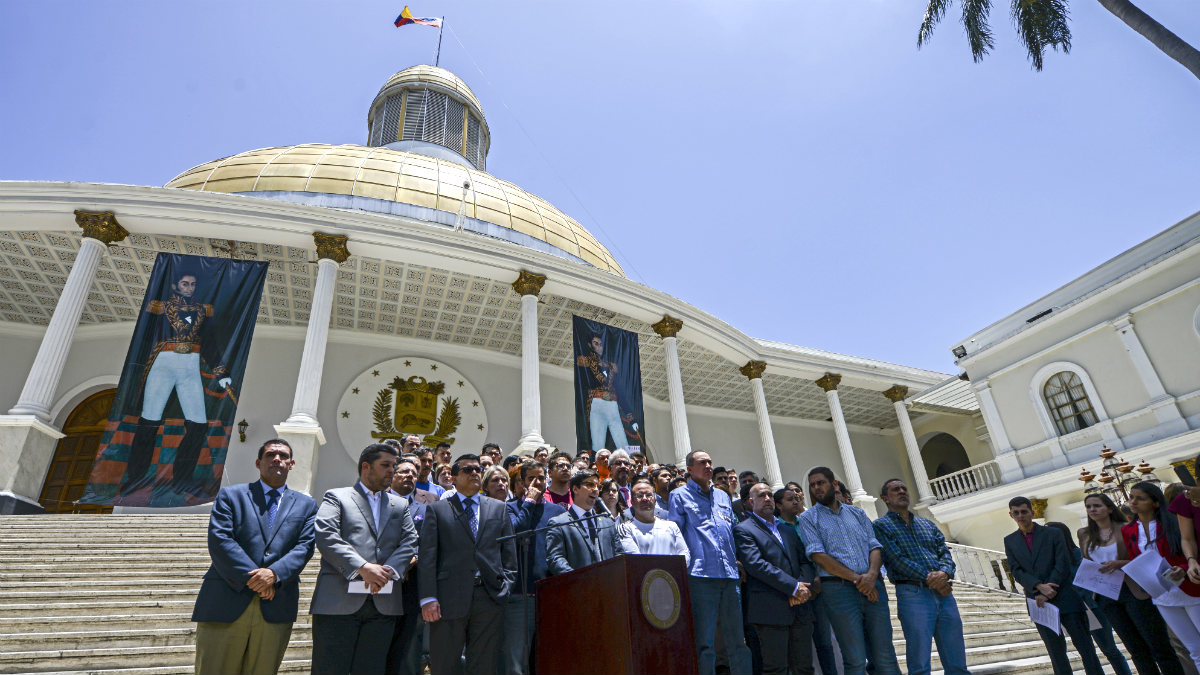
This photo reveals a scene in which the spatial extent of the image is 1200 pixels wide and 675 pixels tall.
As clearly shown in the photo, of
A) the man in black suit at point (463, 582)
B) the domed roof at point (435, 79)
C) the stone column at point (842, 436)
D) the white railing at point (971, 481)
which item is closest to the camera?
the man in black suit at point (463, 582)

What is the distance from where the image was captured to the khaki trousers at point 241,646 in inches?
119

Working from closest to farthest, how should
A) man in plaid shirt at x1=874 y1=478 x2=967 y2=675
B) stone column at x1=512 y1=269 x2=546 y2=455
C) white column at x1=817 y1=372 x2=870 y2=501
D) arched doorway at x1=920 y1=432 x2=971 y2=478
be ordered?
man in plaid shirt at x1=874 y1=478 x2=967 y2=675, stone column at x1=512 y1=269 x2=546 y2=455, white column at x1=817 y1=372 x2=870 y2=501, arched doorway at x1=920 y1=432 x2=971 y2=478

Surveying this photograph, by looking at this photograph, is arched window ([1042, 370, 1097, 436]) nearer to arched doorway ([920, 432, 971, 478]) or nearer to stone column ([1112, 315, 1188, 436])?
stone column ([1112, 315, 1188, 436])

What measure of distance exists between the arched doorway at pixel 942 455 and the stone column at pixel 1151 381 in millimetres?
10424

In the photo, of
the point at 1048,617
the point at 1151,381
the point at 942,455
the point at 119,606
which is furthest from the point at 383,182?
Result: the point at 942,455

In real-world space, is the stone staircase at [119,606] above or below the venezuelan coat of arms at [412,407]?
below

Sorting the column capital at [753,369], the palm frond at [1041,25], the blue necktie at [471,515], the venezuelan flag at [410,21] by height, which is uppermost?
the venezuelan flag at [410,21]

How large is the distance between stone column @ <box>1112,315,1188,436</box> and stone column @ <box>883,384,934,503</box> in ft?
20.2

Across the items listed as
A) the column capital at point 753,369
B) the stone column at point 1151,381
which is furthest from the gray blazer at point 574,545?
the stone column at point 1151,381

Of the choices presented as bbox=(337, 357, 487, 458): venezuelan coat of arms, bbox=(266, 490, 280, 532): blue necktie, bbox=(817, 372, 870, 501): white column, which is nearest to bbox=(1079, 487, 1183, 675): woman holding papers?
bbox=(266, 490, 280, 532): blue necktie

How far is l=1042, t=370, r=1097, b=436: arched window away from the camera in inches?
554

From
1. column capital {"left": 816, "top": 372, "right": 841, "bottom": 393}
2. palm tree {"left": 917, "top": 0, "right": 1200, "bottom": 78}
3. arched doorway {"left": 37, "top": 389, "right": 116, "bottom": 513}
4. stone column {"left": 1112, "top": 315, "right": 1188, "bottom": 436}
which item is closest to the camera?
palm tree {"left": 917, "top": 0, "right": 1200, "bottom": 78}

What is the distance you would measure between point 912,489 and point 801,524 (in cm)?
2028

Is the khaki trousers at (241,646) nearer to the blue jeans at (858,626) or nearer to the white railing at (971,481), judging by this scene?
the blue jeans at (858,626)
